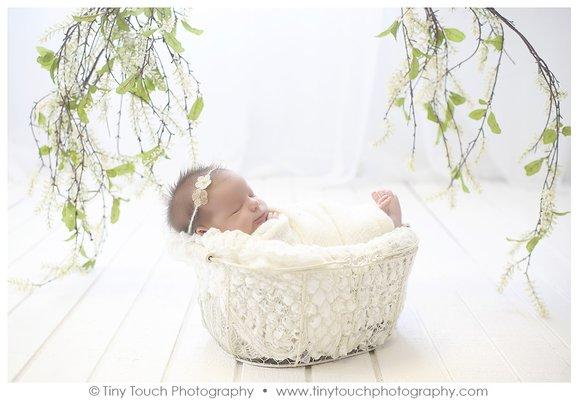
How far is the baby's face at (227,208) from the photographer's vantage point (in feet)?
4.03

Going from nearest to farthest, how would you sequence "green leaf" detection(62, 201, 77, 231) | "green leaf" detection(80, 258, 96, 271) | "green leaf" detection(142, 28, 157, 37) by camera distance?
1. "green leaf" detection(142, 28, 157, 37)
2. "green leaf" detection(62, 201, 77, 231)
3. "green leaf" detection(80, 258, 96, 271)

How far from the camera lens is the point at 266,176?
266 cm

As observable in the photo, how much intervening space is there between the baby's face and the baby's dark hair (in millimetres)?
18

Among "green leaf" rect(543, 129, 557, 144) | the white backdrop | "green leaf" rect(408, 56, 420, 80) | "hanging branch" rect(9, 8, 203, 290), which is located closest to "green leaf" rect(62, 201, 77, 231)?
"hanging branch" rect(9, 8, 203, 290)

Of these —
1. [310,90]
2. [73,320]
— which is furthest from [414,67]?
[310,90]

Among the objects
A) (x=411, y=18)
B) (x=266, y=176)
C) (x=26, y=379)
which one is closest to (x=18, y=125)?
(x=266, y=176)

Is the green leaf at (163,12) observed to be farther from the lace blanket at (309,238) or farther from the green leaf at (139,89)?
the lace blanket at (309,238)

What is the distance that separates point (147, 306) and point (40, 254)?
0.48 m

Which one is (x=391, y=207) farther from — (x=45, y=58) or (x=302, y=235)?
(x=45, y=58)

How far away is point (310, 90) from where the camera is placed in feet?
8.64

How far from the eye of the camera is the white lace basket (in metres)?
1.09

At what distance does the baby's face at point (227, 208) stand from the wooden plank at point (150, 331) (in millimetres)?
242

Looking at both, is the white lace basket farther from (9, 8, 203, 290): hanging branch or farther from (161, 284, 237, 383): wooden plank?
(9, 8, 203, 290): hanging branch

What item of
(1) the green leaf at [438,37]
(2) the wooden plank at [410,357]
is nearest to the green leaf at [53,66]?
(1) the green leaf at [438,37]
